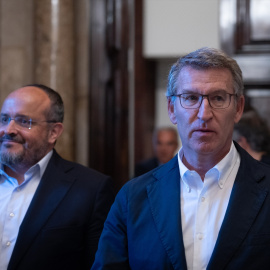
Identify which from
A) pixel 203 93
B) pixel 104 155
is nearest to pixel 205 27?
pixel 104 155

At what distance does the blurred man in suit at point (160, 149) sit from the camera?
4.49m

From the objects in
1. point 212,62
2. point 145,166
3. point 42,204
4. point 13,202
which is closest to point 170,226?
point 212,62

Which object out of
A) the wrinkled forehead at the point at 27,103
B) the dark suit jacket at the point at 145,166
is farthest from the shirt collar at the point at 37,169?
the dark suit jacket at the point at 145,166

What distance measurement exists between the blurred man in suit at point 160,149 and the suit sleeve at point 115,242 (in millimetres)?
2401

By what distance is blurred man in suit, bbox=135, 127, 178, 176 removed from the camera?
4.49 metres

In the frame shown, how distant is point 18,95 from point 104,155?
178 centimetres

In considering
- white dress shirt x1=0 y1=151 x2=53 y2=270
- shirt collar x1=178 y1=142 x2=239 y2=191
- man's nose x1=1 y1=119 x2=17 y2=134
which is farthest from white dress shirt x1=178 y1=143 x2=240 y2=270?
man's nose x1=1 y1=119 x2=17 y2=134

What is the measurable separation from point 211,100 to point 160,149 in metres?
2.63

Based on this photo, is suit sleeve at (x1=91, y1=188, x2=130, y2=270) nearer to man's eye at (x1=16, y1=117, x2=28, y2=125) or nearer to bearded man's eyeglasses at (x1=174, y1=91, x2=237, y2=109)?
bearded man's eyeglasses at (x1=174, y1=91, x2=237, y2=109)

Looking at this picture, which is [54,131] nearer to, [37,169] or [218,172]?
[37,169]

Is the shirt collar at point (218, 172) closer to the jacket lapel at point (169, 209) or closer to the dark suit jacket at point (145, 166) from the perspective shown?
the jacket lapel at point (169, 209)

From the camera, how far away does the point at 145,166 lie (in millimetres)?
4484

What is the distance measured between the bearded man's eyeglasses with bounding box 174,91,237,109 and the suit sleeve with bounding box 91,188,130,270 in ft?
1.35

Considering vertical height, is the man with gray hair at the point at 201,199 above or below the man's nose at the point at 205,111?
below
